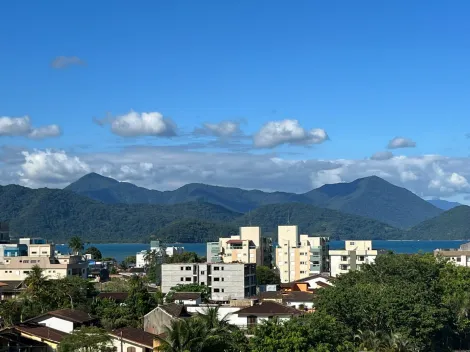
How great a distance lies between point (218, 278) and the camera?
8294 centimetres

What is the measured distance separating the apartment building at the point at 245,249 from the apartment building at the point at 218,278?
21825 millimetres

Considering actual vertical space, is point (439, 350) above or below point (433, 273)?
below

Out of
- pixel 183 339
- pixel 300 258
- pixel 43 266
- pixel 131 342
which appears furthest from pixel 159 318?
pixel 300 258

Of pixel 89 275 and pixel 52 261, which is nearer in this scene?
pixel 52 261

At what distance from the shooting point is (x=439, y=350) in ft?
174

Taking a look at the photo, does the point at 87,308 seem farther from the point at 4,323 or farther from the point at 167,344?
the point at 167,344

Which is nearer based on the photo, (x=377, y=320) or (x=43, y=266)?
(x=377, y=320)

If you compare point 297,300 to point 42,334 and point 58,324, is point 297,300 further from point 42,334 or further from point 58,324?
point 42,334

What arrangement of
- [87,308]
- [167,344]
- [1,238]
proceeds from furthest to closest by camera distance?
[1,238], [87,308], [167,344]

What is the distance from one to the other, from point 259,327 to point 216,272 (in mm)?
47134

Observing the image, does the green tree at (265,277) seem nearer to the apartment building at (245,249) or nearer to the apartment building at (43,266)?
the apartment building at (245,249)

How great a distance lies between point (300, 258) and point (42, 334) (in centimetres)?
7668

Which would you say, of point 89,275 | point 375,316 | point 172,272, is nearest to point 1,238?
point 89,275

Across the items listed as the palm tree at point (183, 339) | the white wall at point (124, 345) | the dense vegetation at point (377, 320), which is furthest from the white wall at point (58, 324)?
the palm tree at point (183, 339)
